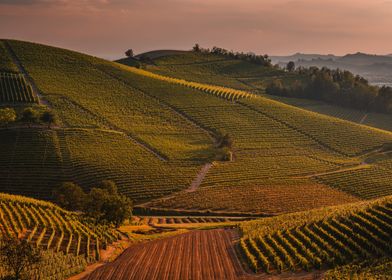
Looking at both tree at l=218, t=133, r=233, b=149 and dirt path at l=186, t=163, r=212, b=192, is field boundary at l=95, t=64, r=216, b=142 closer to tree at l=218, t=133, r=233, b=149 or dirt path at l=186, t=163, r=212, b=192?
tree at l=218, t=133, r=233, b=149

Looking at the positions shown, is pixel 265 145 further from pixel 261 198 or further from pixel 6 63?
pixel 6 63

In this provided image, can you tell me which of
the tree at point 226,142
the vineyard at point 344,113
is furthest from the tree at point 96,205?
the vineyard at point 344,113

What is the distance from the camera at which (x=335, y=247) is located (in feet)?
144

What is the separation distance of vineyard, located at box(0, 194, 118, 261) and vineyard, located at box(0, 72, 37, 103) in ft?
184

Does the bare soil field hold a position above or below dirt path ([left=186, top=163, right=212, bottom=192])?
above

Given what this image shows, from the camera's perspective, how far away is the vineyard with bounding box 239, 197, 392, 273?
41438 millimetres

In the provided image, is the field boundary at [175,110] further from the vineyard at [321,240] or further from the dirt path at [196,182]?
the vineyard at [321,240]

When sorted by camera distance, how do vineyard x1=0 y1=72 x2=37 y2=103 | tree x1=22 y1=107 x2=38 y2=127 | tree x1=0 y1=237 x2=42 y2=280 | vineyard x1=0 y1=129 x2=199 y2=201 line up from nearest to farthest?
tree x1=0 y1=237 x2=42 y2=280, vineyard x1=0 y1=129 x2=199 y2=201, tree x1=22 y1=107 x2=38 y2=127, vineyard x1=0 y1=72 x2=37 y2=103

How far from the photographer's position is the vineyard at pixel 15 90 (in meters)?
113

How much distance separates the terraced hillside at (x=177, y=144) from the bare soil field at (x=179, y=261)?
1024 inches

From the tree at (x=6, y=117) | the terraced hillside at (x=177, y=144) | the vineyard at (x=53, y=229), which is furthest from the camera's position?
the tree at (x=6, y=117)

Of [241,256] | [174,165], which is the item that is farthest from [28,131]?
[241,256]

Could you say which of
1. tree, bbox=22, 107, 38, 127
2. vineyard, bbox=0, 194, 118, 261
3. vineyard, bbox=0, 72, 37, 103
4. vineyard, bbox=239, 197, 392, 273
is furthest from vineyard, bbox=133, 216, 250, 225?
vineyard, bbox=0, 72, 37, 103

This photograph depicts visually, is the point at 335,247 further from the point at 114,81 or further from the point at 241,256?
the point at 114,81
